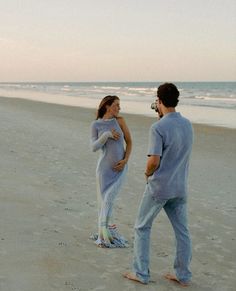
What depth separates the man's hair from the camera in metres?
4.02

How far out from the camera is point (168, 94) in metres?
4.04

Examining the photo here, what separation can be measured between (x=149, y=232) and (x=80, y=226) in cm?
199

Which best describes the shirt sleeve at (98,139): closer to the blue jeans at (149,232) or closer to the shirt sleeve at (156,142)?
the blue jeans at (149,232)

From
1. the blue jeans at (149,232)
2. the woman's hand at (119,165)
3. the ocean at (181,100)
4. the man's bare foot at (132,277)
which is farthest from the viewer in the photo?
the ocean at (181,100)

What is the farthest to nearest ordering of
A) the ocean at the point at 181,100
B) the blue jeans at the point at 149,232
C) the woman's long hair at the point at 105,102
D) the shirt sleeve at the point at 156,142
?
the ocean at the point at 181,100 → the woman's long hair at the point at 105,102 → the blue jeans at the point at 149,232 → the shirt sleeve at the point at 156,142

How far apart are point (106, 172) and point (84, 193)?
287 centimetres

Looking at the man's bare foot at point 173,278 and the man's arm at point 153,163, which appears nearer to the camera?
the man's arm at point 153,163

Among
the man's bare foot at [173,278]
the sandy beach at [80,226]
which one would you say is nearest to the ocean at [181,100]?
the sandy beach at [80,226]

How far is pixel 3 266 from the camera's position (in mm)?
4516

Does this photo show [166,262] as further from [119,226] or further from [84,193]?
[84,193]

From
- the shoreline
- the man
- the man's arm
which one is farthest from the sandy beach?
the shoreline

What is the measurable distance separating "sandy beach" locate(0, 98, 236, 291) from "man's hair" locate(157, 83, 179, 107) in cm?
177

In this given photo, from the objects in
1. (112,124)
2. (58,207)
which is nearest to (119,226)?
(58,207)

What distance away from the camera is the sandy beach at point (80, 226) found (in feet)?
14.8
